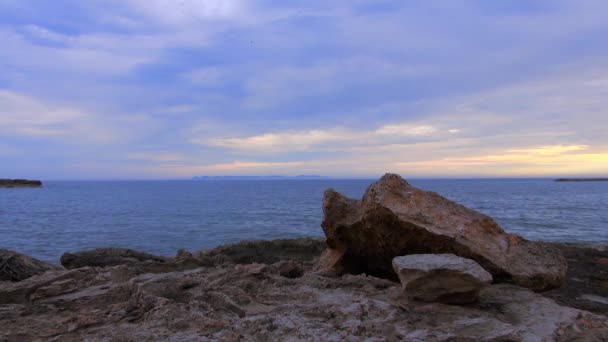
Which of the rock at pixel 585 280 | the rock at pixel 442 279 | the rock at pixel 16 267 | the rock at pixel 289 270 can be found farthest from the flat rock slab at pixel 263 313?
the rock at pixel 585 280

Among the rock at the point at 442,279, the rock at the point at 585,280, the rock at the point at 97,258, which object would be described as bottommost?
the rock at the point at 585,280

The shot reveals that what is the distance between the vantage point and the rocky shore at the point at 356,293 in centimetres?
480

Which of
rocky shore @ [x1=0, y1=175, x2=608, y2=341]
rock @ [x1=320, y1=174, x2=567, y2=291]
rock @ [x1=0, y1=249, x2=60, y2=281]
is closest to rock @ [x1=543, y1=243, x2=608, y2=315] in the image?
rocky shore @ [x1=0, y1=175, x2=608, y2=341]

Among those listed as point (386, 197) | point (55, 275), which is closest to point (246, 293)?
point (386, 197)

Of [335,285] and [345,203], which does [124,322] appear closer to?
[335,285]

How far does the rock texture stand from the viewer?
15.5ft

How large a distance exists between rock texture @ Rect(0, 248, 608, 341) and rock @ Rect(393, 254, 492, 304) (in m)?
0.14

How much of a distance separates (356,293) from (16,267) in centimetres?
657

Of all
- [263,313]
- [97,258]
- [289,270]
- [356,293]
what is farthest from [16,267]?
[356,293]

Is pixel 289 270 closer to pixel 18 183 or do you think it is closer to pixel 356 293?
pixel 356 293

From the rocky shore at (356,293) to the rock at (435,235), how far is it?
2 centimetres

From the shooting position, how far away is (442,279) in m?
5.30

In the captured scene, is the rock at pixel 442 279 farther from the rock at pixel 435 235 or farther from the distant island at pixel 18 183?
the distant island at pixel 18 183

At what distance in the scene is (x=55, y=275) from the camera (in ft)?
23.4
